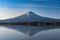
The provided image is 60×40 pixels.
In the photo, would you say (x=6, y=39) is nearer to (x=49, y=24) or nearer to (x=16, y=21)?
(x=16, y=21)

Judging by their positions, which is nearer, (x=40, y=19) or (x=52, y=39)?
(x=52, y=39)

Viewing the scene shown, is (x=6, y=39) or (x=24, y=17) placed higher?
(x=24, y=17)

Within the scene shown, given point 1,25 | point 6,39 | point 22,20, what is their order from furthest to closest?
point 1,25, point 22,20, point 6,39

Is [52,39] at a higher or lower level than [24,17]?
lower

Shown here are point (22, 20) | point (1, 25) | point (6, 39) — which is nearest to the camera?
point (6, 39)

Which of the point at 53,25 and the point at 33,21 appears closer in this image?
the point at 33,21

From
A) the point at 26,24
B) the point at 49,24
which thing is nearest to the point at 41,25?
the point at 49,24

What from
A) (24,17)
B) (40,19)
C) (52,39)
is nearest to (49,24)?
(40,19)

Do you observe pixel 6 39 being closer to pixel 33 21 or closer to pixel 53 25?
pixel 33 21

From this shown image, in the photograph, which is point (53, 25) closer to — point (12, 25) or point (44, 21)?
point (44, 21)
